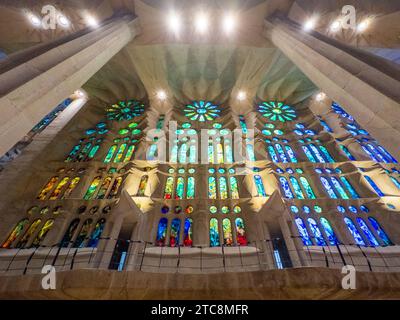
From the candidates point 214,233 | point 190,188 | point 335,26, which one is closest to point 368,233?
point 214,233

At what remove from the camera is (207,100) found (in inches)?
Result: 667

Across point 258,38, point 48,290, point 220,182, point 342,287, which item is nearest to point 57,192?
point 48,290

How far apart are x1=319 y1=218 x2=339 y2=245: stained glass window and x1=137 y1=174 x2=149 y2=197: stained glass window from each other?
742cm

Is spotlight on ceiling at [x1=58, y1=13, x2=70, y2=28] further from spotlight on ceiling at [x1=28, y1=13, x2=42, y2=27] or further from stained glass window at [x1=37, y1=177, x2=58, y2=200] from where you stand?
stained glass window at [x1=37, y1=177, x2=58, y2=200]

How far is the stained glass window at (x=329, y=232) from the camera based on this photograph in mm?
8022

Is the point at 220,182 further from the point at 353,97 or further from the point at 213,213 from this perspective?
the point at 353,97

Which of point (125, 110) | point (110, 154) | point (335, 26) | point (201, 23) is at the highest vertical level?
point (201, 23)

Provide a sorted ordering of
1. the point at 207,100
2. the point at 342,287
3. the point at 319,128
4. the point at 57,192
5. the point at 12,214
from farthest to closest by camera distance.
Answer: the point at 207,100 < the point at 319,128 < the point at 57,192 < the point at 12,214 < the point at 342,287

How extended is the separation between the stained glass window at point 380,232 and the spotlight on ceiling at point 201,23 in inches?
493

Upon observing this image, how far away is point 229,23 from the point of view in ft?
41.0

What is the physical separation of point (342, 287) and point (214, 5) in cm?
1349

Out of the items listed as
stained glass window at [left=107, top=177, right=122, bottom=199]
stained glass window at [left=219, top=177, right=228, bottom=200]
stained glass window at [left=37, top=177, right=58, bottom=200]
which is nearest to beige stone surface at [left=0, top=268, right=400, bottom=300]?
stained glass window at [left=107, top=177, right=122, bottom=199]

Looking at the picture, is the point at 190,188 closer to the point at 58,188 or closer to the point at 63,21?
the point at 58,188

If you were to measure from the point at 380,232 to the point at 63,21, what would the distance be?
17593mm
